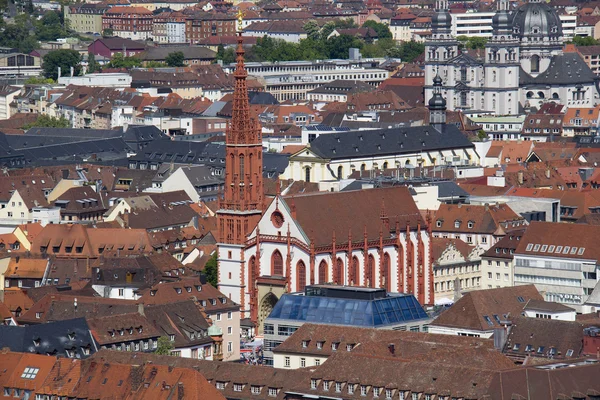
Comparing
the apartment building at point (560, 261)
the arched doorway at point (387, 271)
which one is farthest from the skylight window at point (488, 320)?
the arched doorway at point (387, 271)

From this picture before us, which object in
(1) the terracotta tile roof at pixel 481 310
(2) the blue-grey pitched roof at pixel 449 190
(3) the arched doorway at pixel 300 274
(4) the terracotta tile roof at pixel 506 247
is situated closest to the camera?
(1) the terracotta tile roof at pixel 481 310

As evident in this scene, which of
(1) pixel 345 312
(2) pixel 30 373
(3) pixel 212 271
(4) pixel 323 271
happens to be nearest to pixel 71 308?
Result: (1) pixel 345 312

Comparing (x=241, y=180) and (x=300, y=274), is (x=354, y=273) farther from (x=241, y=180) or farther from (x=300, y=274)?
(x=241, y=180)

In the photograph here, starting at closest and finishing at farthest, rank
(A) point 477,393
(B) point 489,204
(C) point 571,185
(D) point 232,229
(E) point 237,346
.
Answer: (A) point 477,393, (E) point 237,346, (D) point 232,229, (B) point 489,204, (C) point 571,185

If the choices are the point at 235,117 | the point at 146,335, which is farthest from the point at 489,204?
the point at 146,335

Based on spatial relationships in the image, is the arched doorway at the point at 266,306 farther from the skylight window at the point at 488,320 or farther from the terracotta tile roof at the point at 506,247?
the skylight window at the point at 488,320

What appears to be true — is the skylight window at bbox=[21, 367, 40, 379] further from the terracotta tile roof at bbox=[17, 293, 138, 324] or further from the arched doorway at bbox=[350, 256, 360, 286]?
the arched doorway at bbox=[350, 256, 360, 286]

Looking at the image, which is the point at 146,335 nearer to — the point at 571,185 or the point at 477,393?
the point at 477,393
